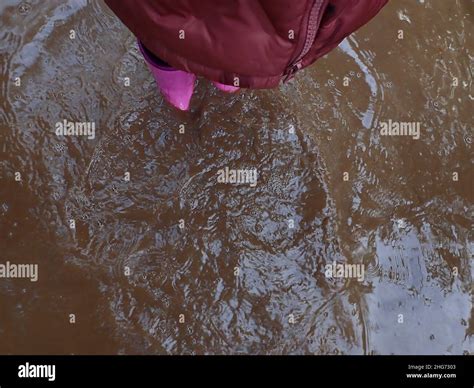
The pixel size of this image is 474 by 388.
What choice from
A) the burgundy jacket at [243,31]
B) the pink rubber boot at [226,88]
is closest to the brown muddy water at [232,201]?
the pink rubber boot at [226,88]

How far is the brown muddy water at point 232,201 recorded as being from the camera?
4.91 ft

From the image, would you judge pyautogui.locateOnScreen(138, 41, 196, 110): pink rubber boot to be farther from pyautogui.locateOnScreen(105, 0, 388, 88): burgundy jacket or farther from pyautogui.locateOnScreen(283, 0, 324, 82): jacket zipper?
pyautogui.locateOnScreen(283, 0, 324, 82): jacket zipper

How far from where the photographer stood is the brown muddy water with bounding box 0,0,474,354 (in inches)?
58.9

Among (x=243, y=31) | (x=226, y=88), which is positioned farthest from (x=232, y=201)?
(x=243, y=31)

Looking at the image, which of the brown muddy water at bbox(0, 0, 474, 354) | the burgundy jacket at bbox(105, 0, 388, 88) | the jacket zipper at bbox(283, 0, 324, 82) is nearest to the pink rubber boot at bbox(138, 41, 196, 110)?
the brown muddy water at bbox(0, 0, 474, 354)

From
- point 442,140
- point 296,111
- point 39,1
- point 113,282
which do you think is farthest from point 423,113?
point 39,1

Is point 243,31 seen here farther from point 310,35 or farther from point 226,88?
point 226,88

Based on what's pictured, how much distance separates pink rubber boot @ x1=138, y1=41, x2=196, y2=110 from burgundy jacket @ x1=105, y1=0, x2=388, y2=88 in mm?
253

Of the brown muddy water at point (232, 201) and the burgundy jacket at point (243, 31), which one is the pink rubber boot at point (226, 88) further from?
the burgundy jacket at point (243, 31)

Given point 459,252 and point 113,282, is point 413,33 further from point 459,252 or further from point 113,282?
point 113,282

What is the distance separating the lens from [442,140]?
165 cm

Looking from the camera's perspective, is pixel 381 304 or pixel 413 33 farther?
pixel 413 33

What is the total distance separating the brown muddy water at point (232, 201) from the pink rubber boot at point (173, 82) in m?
0.05
